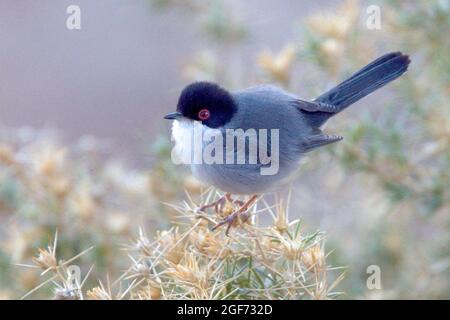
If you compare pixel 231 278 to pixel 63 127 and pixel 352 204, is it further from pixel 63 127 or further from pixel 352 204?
pixel 63 127

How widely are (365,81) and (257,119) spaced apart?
1.87ft

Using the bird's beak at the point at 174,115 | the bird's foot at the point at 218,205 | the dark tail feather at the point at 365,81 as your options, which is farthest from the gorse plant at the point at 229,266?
the dark tail feather at the point at 365,81

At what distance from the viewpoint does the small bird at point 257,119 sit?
283cm

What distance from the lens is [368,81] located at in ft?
10.4

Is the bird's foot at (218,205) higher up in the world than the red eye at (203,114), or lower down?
lower down

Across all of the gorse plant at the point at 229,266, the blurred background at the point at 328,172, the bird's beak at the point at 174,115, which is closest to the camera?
the gorse plant at the point at 229,266

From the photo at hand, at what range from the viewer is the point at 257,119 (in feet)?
9.50

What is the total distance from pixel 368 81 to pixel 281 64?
1.31ft

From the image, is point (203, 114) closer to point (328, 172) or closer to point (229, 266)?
point (328, 172)

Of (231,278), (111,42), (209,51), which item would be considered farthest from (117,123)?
(231,278)

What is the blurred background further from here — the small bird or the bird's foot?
the bird's foot

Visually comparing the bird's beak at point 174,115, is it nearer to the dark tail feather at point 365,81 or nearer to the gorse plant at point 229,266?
the dark tail feather at point 365,81

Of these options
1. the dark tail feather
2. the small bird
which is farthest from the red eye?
the dark tail feather

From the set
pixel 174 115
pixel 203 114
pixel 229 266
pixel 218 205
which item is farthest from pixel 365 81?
pixel 229 266
